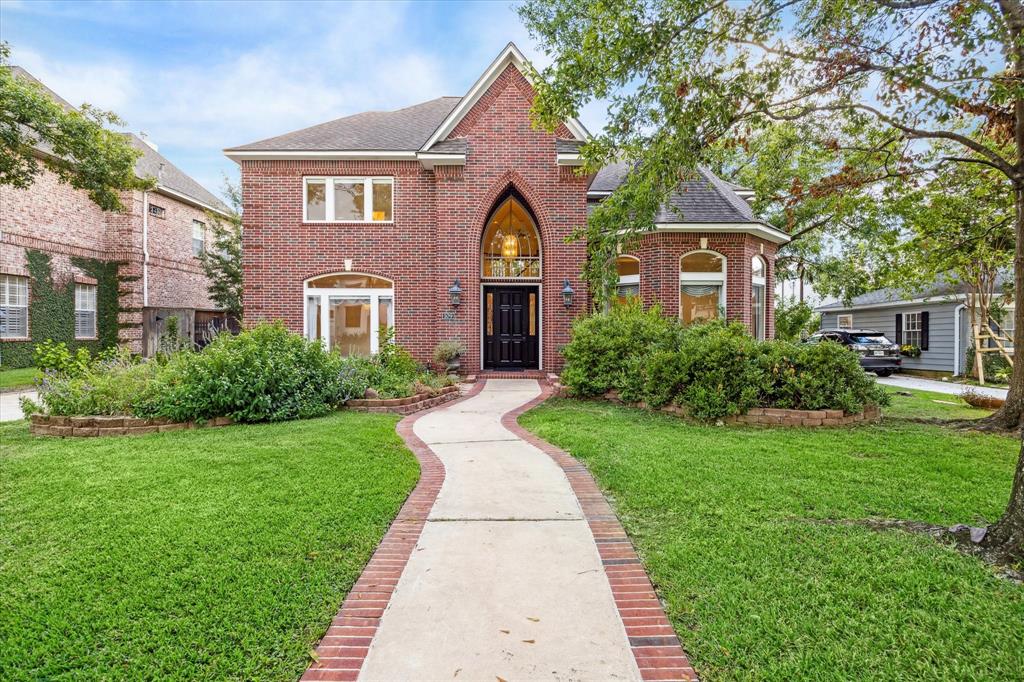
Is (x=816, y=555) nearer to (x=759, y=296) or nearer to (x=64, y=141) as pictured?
(x=759, y=296)

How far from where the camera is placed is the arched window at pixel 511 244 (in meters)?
13.8

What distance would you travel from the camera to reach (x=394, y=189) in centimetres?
1335

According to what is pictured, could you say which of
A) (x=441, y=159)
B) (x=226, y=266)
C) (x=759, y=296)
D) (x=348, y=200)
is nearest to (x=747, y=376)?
(x=759, y=296)

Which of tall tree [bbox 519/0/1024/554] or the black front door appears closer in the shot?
tall tree [bbox 519/0/1024/554]

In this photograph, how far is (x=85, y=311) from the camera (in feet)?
61.2

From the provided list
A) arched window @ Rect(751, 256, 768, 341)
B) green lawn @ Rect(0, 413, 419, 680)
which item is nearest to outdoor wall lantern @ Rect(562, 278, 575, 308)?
arched window @ Rect(751, 256, 768, 341)

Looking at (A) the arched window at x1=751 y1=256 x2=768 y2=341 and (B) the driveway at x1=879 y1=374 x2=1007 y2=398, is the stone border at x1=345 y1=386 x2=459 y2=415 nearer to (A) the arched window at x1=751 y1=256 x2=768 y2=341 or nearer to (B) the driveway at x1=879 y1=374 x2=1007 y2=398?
(A) the arched window at x1=751 y1=256 x2=768 y2=341

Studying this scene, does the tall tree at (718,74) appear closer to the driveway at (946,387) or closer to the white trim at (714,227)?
the white trim at (714,227)

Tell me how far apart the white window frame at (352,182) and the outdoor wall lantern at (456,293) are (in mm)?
2474

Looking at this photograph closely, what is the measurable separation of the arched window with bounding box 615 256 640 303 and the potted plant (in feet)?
14.8

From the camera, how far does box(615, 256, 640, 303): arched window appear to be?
44.8 ft

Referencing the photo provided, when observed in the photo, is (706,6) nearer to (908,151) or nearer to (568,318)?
(908,151)

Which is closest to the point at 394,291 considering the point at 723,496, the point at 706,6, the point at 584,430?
the point at 584,430

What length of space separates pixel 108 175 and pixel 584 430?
48.7 feet
